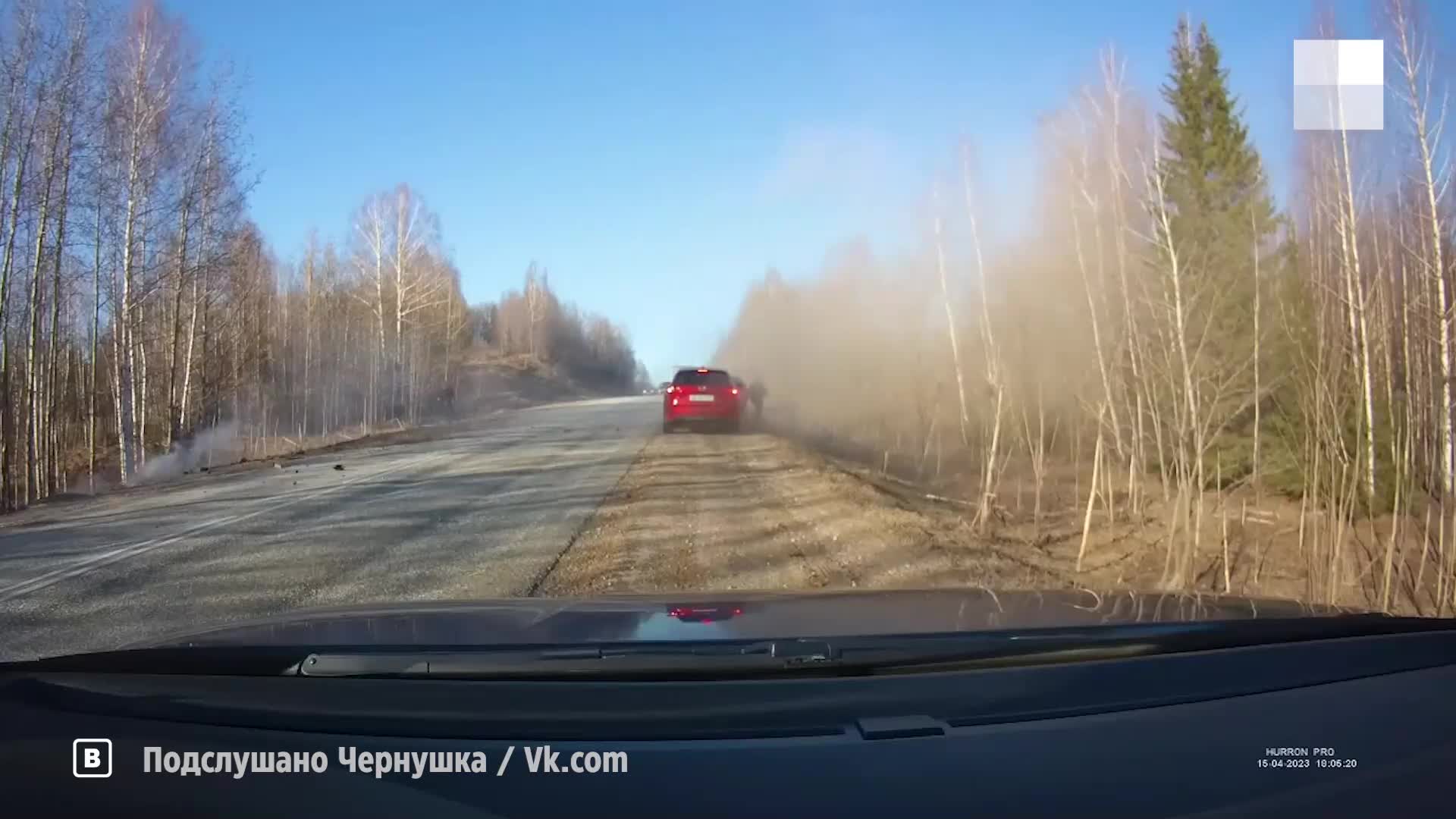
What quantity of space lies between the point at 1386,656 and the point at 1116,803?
50.9 inches

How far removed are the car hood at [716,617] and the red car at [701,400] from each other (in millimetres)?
19344

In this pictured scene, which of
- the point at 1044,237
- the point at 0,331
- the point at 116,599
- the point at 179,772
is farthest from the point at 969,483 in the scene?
the point at 0,331

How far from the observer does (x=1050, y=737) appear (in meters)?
2.27

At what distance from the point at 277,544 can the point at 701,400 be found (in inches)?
580

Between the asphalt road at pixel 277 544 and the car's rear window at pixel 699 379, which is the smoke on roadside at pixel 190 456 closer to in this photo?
the asphalt road at pixel 277 544

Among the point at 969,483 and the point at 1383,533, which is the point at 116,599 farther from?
the point at 969,483

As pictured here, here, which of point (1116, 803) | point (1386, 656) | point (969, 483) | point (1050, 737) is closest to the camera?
point (1116, 803)

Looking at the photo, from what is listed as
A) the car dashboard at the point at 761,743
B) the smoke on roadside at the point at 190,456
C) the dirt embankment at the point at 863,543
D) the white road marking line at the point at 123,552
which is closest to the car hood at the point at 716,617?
the car dashboard at the point at 761,743

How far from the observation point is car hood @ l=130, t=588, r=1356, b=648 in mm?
2768

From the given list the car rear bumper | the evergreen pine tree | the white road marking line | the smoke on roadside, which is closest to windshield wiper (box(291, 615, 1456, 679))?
the white road marking line

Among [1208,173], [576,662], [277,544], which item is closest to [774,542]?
[277,544]

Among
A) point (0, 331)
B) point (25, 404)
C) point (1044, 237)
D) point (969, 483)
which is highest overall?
point (1044, 237)

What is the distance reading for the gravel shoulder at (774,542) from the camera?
7688mm

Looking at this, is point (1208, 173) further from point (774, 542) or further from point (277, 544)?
point (277, 544)
